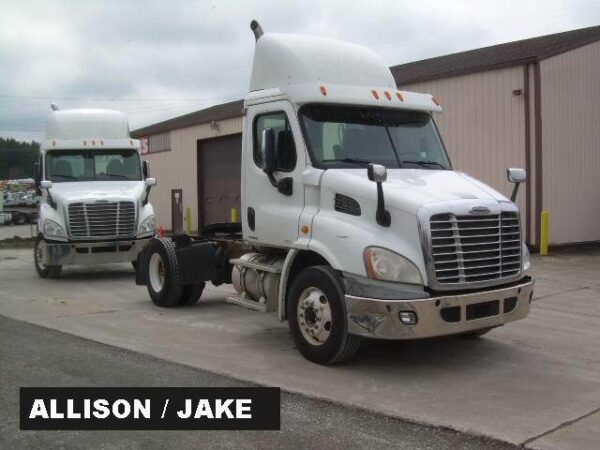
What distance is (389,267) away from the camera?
5980mm

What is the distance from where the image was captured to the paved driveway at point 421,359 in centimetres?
519

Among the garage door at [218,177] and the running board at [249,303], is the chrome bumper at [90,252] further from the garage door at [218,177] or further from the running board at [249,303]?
the garage door at [218,177]

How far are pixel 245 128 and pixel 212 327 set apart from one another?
259cm

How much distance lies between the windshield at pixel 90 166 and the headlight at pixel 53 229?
1147 mm

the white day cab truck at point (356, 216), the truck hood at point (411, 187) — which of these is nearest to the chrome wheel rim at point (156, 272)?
the white day cab truck at point (356, 216)

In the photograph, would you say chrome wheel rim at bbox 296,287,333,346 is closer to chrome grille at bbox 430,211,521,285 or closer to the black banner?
the black banner

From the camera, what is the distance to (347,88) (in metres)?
7.19

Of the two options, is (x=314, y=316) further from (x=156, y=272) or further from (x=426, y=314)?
(x=156, y=272)

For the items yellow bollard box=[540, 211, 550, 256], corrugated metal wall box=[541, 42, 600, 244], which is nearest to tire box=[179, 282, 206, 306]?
yellow bollard box=[540, 211, 550, 256]

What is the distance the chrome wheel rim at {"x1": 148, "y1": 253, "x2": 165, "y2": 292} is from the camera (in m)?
10.1

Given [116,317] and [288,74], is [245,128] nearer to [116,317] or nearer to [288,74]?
[288,74]

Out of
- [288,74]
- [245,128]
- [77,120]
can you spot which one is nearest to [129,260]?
[77,120]

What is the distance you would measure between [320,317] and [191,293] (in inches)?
156

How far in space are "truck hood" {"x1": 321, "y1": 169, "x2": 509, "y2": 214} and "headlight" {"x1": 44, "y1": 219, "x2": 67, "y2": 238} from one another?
26.1ft
